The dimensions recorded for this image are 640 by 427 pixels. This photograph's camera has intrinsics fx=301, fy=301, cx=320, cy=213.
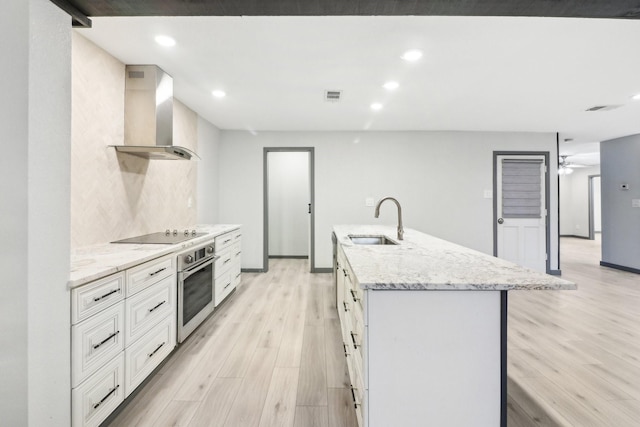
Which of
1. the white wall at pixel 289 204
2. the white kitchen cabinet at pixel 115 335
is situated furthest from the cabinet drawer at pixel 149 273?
the white wall at pixel 289 204

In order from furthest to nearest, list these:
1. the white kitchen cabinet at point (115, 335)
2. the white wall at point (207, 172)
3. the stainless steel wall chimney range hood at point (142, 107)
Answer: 1. the white wall at point (207, 172)
2. the stainless steel wall chimney range hood at point (142, 107)
3. the white kitchen cabinet at point (115, 335)

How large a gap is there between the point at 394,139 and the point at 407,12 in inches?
148

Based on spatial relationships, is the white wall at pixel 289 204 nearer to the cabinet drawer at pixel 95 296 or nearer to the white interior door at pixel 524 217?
the white interior door at pixel 524 217

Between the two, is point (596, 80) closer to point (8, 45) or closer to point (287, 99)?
point (287, 99)

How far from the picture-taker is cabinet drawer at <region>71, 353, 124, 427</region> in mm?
1402

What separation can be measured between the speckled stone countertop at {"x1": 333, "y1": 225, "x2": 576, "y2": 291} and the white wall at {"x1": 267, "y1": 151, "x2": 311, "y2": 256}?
4596 millimetres

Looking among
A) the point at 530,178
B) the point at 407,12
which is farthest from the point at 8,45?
the point at 530,178

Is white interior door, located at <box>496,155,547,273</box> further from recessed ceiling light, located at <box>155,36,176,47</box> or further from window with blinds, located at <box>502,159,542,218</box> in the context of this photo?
recessed ceiling light, located at <box>155,36,176,47</box>

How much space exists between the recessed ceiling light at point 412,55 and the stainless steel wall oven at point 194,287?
2368mm

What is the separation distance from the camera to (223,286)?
3395mm

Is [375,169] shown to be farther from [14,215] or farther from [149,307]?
[14,215]

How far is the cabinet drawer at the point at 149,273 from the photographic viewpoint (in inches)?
69.3

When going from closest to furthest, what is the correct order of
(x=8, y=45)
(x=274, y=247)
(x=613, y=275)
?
(x=8, y=45) → (x=613, y=275) → (x=274, y=247)

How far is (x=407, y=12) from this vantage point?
1.37m
